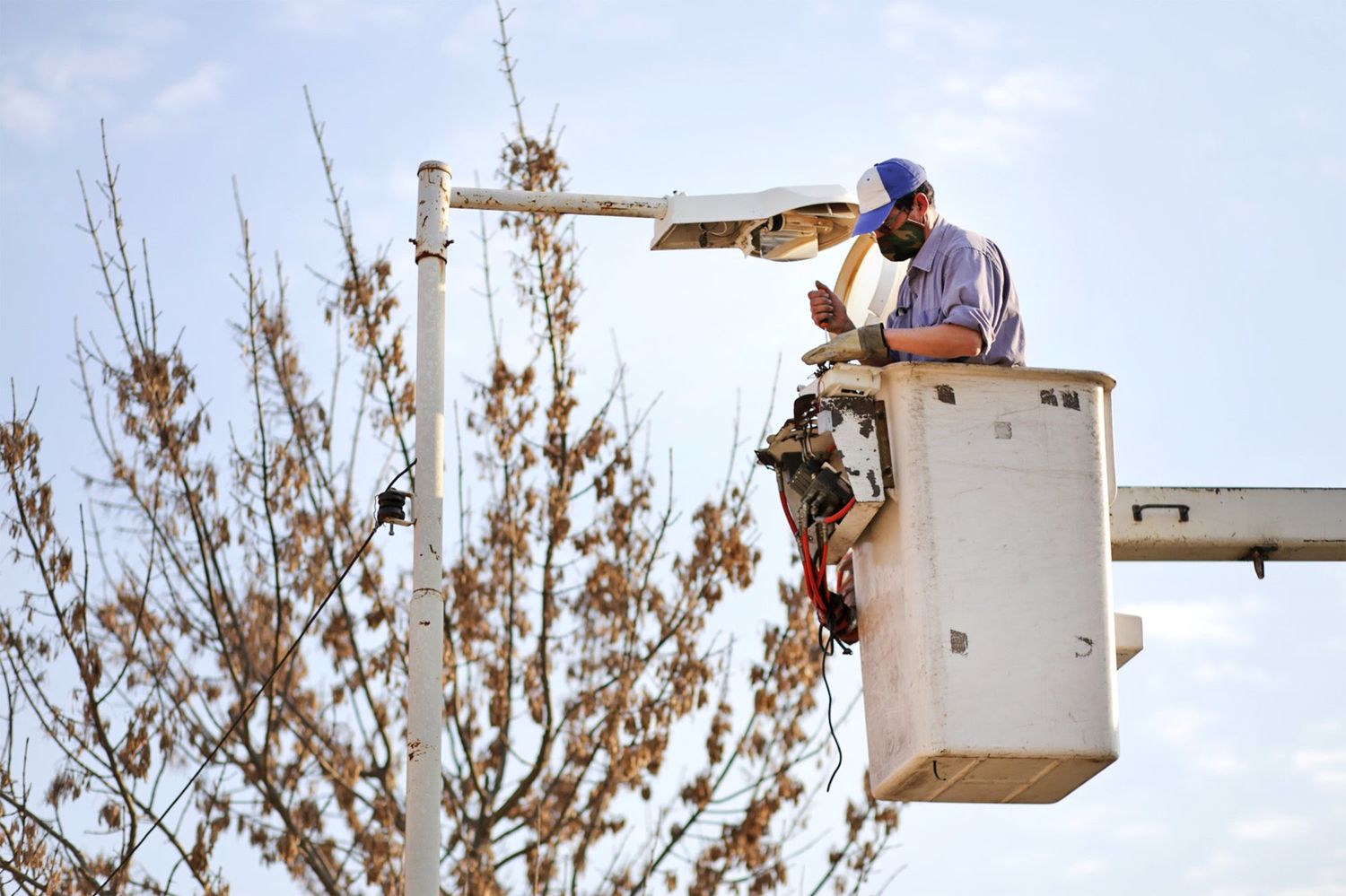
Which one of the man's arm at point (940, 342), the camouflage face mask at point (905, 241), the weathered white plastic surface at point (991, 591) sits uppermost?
the camouflage face mask at point (905, 241)

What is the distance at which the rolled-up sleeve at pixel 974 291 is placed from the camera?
6941 mm

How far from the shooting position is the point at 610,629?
12.2 metres

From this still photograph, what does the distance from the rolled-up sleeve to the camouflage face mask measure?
0.21m

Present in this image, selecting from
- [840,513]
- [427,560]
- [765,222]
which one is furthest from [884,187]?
[427,560]

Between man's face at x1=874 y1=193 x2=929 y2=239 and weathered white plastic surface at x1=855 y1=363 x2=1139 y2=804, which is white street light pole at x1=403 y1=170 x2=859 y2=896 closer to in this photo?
man's face at x1=874 y1=193 x2=929 y2=239

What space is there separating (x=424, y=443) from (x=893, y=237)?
6.06ft

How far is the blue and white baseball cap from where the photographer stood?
736 cm

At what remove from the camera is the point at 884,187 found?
7.36m

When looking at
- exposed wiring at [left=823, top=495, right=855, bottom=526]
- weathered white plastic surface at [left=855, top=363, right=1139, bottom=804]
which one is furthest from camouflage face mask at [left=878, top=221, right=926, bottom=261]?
exposed wiring at [left=823, top=495, right=855, bottom=526]

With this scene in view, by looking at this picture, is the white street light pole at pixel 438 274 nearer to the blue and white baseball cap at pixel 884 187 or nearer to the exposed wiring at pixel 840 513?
the blue and white baseball cap at pixel 884 187

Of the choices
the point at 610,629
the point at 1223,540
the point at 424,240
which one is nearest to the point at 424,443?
the point at 424,240

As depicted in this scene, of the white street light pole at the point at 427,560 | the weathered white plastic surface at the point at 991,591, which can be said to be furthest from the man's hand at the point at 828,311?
the white street light pole at the point at 427,560

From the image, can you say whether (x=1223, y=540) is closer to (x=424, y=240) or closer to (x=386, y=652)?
(x=424, y=240)

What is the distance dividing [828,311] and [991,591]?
1.35m
